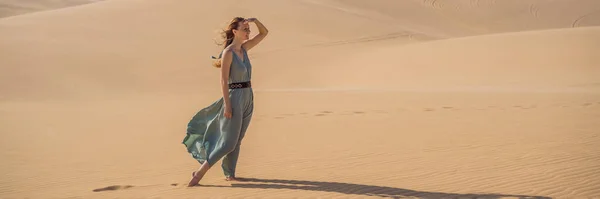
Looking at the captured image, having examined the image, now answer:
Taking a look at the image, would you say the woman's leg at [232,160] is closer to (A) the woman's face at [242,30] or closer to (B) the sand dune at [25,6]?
(A) the woman's face at [242,30]

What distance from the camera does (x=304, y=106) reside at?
46.8ft

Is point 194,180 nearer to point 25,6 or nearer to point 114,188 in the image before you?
point 114,188

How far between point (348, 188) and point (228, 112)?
4.10 ft

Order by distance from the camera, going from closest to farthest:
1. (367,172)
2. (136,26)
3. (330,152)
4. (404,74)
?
1. (367,172)
2. (330,152)
3. (404,74)
4. (136,26)

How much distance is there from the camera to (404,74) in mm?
24016

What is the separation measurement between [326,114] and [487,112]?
10.4 feet

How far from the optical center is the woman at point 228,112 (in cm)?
523

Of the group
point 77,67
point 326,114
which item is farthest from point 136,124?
point 77,67

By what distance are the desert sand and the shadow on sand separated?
3 centimetres

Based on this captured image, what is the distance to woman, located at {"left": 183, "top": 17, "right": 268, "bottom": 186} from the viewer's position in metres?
5.23

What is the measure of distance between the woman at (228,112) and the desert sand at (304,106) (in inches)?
12.5

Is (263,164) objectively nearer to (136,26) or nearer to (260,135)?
(260,135)

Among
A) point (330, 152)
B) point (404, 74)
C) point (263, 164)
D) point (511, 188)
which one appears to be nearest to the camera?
point (511, 188)

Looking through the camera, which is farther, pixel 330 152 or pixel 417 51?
pixel 417 51
